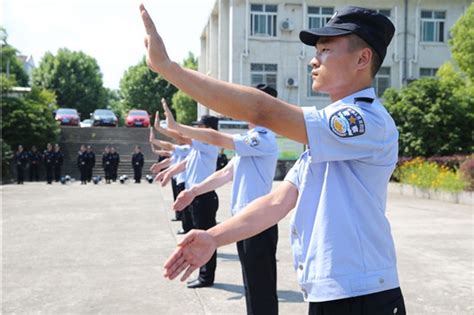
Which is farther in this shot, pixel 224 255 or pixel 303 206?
pixel 224 255

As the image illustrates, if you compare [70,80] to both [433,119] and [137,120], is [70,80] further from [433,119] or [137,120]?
[433,119]

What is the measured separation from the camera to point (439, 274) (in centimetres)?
661

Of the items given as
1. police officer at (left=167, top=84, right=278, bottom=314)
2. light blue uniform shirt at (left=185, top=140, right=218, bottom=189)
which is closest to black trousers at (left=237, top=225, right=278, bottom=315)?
police officer at (left=167, top=84, right=278, bottom=314)

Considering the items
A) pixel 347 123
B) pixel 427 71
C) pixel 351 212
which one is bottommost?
pixel 351 212

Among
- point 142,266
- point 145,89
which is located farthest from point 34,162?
point 145,89

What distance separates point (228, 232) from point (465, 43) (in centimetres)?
2230

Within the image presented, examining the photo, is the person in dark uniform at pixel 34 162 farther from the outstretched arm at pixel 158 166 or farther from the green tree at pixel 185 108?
the green tree at pixel 185 108

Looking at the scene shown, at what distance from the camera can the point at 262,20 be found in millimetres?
31625

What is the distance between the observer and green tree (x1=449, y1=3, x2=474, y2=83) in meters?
21.8

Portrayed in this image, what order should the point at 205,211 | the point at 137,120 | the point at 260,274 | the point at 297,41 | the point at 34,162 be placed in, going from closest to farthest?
the point at 260,274 → the point at 205,211 → the point at 34,162 → the point at 297,41 → the point at 137,120

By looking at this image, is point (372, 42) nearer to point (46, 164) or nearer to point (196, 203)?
point (196, 203)

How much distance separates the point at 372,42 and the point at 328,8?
31.7 m

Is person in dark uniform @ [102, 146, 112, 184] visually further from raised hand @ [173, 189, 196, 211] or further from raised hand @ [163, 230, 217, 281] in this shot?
raised hand @ [163, 230, 217, 281]

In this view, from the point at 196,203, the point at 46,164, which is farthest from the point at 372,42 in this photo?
the point at 46,164
